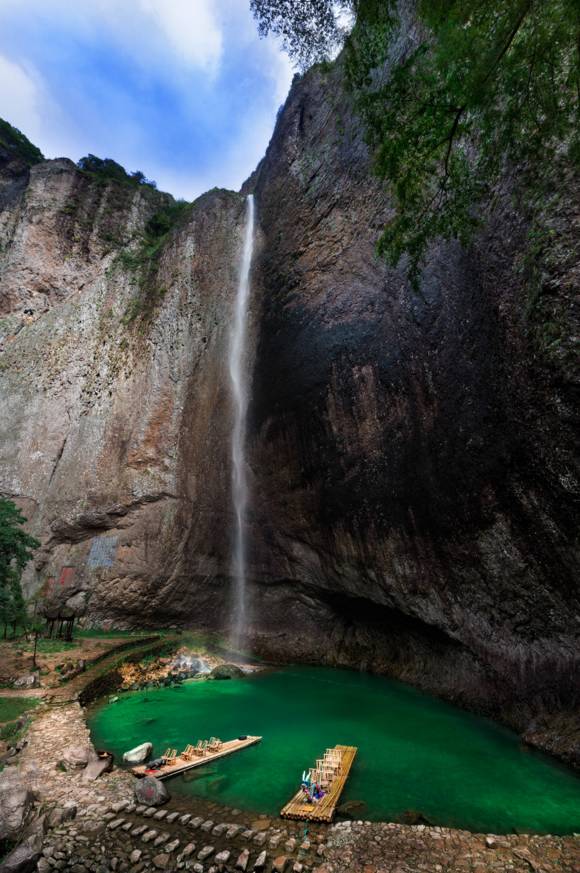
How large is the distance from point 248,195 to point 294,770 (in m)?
25.7

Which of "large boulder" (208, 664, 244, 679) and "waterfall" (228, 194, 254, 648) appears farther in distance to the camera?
"waterfall" (228, 194, 254, 648)

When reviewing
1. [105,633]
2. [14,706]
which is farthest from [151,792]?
[105,633]

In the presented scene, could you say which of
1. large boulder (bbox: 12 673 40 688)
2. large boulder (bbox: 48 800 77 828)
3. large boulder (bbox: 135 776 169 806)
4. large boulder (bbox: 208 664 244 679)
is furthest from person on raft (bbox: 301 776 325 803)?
large boulder (bbox: 208 664 244 679)

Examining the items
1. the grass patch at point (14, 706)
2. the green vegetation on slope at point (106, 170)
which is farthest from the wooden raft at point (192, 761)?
the green vegetation on slope at point (106, 170)

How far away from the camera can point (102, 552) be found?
19.8 m

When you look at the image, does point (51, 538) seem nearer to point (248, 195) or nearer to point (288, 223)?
point (288, 223)

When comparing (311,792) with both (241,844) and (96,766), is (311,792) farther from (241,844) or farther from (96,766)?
(96,766)

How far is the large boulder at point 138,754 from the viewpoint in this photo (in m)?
7.93

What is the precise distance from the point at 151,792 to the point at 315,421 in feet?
36.2

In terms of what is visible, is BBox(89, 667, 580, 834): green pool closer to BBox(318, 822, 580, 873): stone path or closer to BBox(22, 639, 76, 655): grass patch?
BBox(318, 822, 580, 873): stone path

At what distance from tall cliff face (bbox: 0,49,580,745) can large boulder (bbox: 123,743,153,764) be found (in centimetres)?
764

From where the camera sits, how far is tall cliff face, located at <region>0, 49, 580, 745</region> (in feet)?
30.9

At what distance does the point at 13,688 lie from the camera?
11.0 metres

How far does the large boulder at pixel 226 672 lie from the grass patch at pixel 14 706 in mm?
6082
